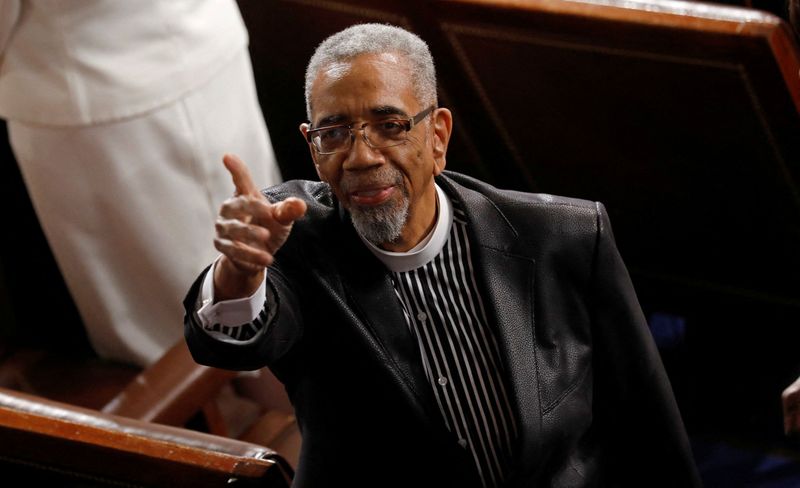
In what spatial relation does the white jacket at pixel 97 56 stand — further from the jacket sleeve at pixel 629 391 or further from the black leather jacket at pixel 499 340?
the jacket sleeve at pixel 629 391

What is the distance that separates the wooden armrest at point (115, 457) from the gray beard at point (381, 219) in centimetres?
35

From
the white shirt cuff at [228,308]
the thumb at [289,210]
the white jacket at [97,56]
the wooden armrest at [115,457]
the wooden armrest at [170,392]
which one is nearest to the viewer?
the thumb at [289,210]

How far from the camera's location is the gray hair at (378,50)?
145cm

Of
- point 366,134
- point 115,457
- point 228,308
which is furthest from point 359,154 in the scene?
point 115,457

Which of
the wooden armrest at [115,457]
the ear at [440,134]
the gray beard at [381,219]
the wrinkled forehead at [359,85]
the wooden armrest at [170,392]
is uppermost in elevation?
the wrinkled forehead at [359,85]

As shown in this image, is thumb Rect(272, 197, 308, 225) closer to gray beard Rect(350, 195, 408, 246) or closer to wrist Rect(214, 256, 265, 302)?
wrist Rect(214, 256, 265, 302)

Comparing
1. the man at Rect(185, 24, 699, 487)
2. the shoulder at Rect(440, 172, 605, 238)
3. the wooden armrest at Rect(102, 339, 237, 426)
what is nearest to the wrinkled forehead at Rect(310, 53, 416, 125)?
the man at Rect(185, 24, 699, 487)

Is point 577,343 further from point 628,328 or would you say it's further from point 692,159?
point 692,159

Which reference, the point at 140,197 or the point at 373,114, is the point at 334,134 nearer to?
the point at 373,114

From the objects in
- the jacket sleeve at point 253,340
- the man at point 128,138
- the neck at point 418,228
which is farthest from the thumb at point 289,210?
the man at point 128,138

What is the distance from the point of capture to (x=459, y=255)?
1.62 m

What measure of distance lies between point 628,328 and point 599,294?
0.23 ft

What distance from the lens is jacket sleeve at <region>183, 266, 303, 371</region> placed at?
1407mm

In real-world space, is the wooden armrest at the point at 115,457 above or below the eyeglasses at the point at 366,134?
below
